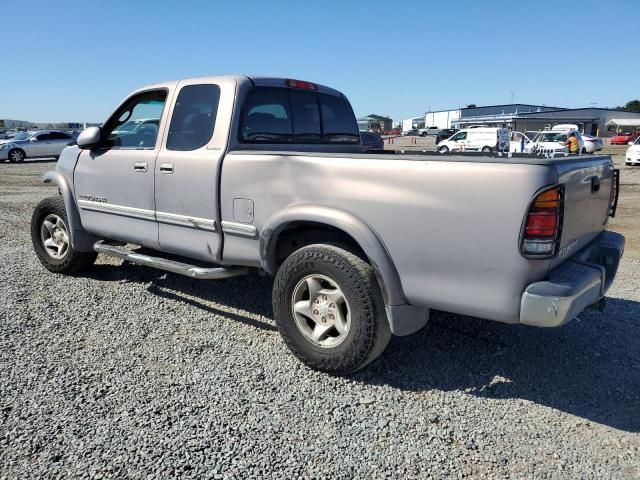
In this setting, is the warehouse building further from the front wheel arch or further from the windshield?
the front wheel arch

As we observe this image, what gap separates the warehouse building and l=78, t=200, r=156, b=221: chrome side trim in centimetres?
6901

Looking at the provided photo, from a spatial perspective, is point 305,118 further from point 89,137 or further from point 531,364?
point 531,364

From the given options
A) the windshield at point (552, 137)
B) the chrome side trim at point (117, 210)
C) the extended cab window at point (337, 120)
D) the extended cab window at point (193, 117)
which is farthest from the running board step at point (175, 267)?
the windshield at point (552, 137)

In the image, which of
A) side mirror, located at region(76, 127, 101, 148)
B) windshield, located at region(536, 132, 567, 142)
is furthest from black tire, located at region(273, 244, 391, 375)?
windshield, located at region(536, 132, 567, 142)

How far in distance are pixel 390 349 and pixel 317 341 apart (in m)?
0.66

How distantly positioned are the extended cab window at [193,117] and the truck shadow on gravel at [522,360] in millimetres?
1464

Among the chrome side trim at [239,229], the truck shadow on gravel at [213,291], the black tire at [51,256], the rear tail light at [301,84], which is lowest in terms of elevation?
the truck shadow on gravel at [213,291]

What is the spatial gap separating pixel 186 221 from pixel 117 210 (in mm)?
991

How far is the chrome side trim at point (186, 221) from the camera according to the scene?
12.5 ft

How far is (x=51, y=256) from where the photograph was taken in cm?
547

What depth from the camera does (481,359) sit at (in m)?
3.60

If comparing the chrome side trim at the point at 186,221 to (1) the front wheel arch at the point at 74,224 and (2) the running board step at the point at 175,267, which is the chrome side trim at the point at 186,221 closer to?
(2) the running board step at the point at 175,267

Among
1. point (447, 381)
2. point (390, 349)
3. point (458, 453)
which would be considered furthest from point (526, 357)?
point (458, 453)

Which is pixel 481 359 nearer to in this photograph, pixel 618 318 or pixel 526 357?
pixel 526 357
